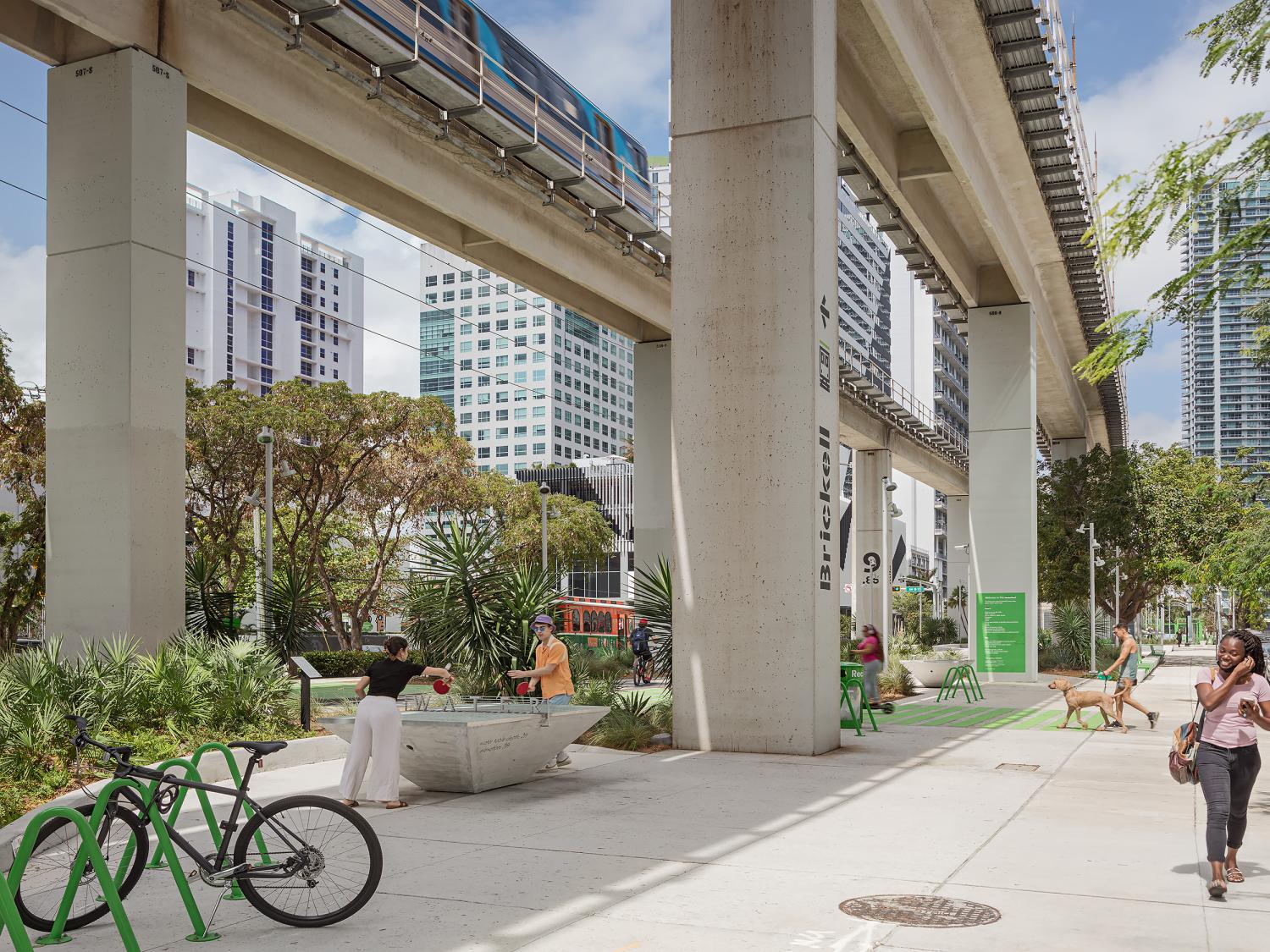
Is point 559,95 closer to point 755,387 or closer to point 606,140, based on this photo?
point 606,140

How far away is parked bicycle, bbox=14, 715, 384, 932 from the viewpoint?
21.2ft

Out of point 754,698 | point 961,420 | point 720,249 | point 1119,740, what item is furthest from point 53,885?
point 961,420

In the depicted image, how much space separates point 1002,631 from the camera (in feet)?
111

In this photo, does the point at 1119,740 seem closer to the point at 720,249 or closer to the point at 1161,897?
the point at 720,249

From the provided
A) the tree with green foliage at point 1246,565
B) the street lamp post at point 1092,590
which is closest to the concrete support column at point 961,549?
the street lamp post at point 1092,590

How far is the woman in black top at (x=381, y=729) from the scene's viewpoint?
10336mm

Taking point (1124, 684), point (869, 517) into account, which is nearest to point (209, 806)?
point (1124, 684)

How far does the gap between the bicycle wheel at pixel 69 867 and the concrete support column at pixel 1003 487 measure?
97.3ft

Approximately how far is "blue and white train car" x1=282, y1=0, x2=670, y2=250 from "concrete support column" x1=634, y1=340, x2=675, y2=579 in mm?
6443

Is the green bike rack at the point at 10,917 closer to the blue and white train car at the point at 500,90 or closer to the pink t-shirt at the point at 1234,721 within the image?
the pink t-shirt at the point at 1234,721

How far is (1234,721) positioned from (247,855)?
232 inches

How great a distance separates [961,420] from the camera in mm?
136250

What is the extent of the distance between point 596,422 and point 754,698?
174 metres

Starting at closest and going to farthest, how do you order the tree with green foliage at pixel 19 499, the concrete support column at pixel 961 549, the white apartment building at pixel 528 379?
the tree with green foliage at pixel 19 499 < the concrete support column at pixel 961 549 < the white apartment building at pixel 528 379
